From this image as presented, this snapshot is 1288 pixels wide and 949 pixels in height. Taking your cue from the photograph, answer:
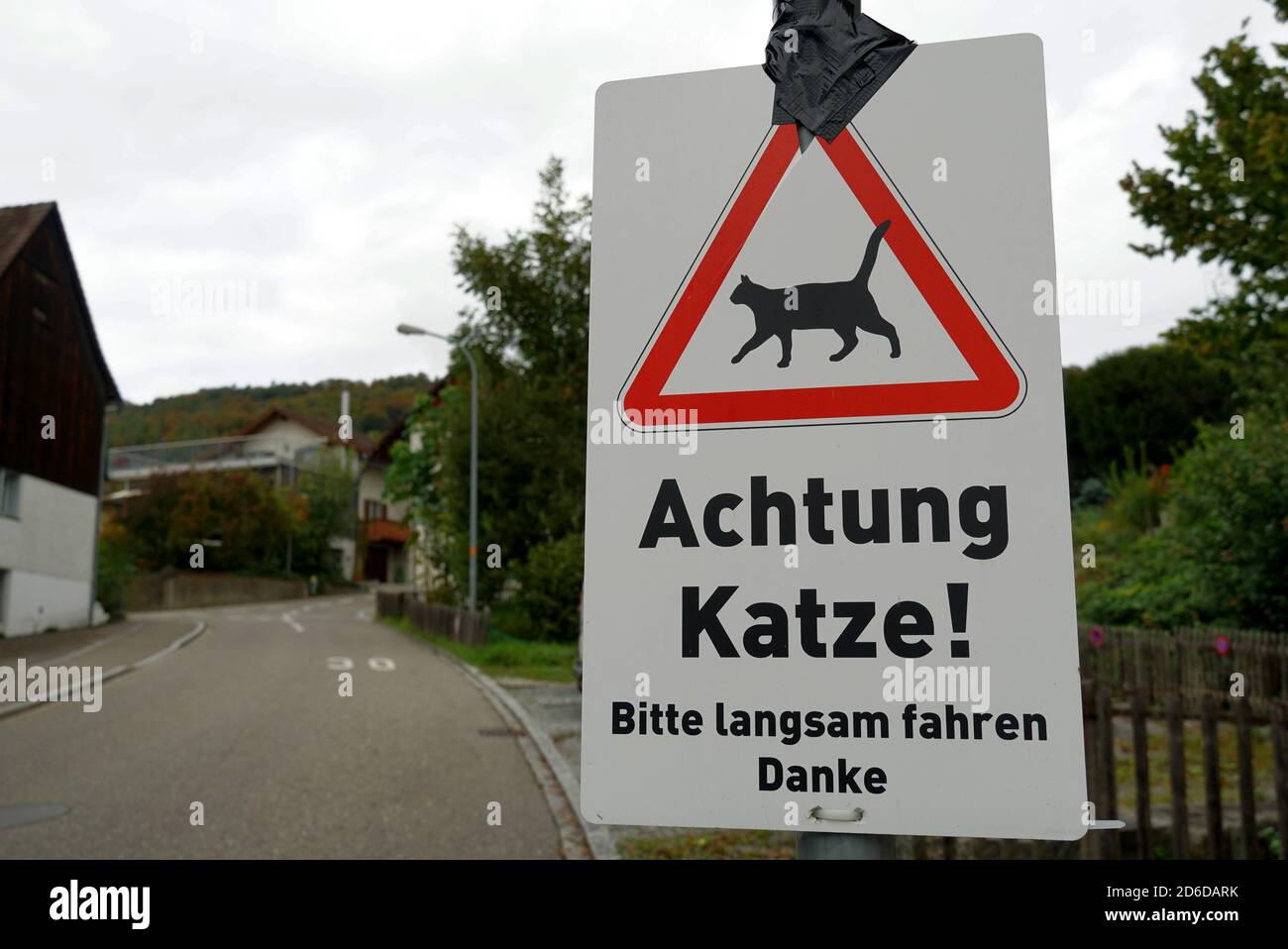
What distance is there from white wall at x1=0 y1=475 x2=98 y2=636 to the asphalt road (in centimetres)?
807

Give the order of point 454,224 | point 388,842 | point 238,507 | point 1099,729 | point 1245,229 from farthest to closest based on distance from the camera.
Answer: point 238,507, point 454,224, point 1245,229, point 388,842, point 1099,729

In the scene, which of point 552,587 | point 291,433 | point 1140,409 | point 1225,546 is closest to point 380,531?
point 291,433

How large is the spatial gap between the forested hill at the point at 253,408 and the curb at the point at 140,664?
37575 millimetres

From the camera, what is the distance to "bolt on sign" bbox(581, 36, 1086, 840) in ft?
4.14

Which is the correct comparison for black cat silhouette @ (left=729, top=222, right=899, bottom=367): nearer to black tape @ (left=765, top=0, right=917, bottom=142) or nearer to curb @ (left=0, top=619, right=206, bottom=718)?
black tape @ (left=765, top=0, right=917, bottom=142)

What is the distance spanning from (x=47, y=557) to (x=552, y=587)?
12745 mm

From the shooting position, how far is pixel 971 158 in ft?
4.57

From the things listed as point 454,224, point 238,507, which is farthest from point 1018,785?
point 238,507

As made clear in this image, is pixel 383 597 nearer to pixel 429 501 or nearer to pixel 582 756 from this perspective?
pixel 429 501

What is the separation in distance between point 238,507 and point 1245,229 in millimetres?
48398
